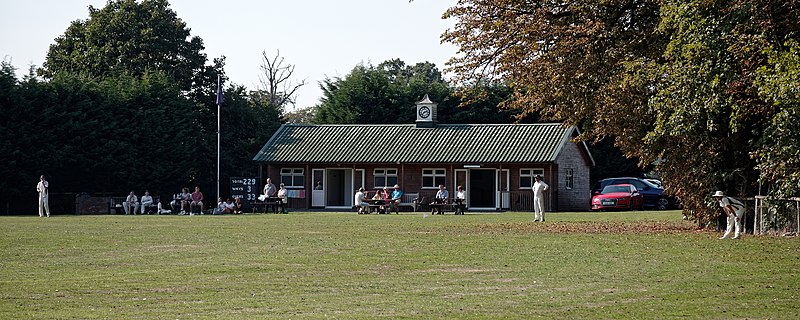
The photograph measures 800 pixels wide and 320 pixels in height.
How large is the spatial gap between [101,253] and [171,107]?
41931 mm

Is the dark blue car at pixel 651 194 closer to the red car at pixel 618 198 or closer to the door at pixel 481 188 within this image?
the red car at pixel 618 198

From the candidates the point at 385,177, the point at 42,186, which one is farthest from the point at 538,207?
the point at 385,177

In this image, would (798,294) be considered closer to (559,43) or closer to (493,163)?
(559,43)

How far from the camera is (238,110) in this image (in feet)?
228

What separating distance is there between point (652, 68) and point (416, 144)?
3255 centimetres

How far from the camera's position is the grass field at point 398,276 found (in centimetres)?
1248

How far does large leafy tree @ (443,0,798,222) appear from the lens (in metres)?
23.8

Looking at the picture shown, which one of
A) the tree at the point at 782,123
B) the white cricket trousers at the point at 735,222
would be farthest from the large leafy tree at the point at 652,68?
the white cricket trousers at the point at 735,222

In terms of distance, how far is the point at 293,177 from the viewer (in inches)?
2340

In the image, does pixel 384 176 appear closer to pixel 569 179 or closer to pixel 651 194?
pixel 569 179

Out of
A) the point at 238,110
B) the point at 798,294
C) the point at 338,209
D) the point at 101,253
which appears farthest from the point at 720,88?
the point at 238,110

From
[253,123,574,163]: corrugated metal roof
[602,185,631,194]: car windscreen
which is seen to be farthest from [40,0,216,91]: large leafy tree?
[602,185,631,194]: car windscreen

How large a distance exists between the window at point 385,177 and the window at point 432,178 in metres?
1.61

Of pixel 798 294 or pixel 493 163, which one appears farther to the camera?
pixel 493 163
